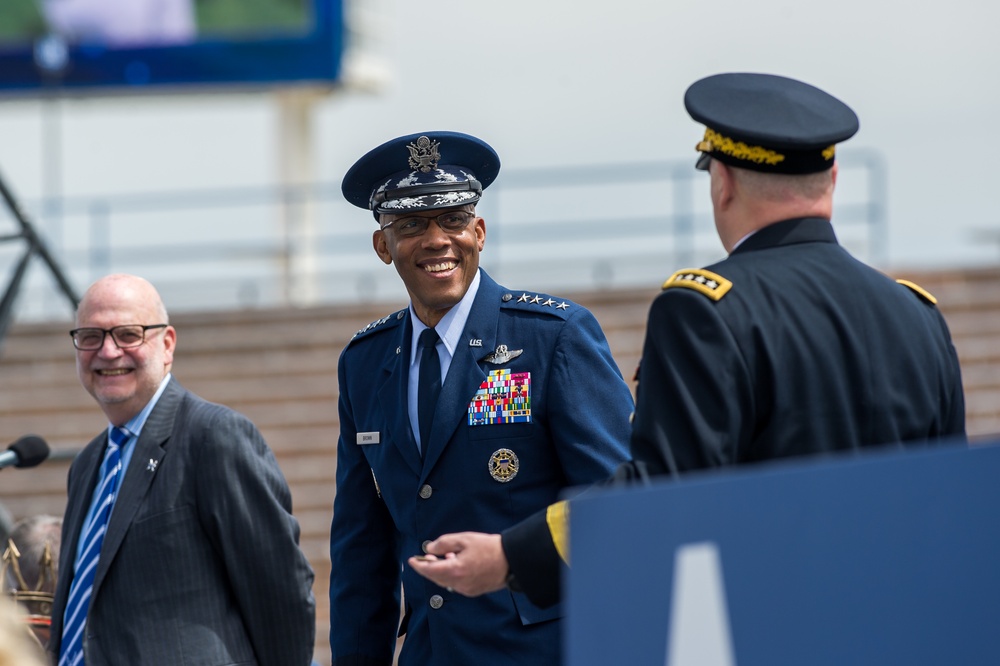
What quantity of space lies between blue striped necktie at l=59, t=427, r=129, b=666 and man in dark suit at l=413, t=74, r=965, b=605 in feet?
5.16

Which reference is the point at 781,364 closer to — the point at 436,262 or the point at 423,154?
the point at 436,262

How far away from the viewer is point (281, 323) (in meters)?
10.6

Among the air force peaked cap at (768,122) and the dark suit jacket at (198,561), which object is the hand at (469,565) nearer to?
the air force peaked cap at (768,122)

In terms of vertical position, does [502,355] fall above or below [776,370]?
below

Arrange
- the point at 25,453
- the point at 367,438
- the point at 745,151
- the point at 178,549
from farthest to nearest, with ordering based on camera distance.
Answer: the point at 25,453 < the point at 178,549 < the point at 367,438 < the point at 745,151

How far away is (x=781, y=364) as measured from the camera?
8.37 feet

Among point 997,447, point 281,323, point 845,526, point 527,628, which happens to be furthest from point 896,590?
point 281,323

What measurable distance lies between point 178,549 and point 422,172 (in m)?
1.15

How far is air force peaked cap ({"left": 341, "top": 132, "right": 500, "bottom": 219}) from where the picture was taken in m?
3.64

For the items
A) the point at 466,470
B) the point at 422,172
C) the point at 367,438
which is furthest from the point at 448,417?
the point at 422,172

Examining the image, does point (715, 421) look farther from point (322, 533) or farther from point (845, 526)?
point (322, 533)

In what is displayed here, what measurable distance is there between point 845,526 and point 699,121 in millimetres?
948

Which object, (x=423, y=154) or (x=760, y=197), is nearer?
(x=760, y=197)

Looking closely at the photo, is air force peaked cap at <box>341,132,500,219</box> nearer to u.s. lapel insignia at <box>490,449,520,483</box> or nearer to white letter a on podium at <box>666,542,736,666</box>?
u.s. lapel insignia at <box>490,449,520,483</box>
